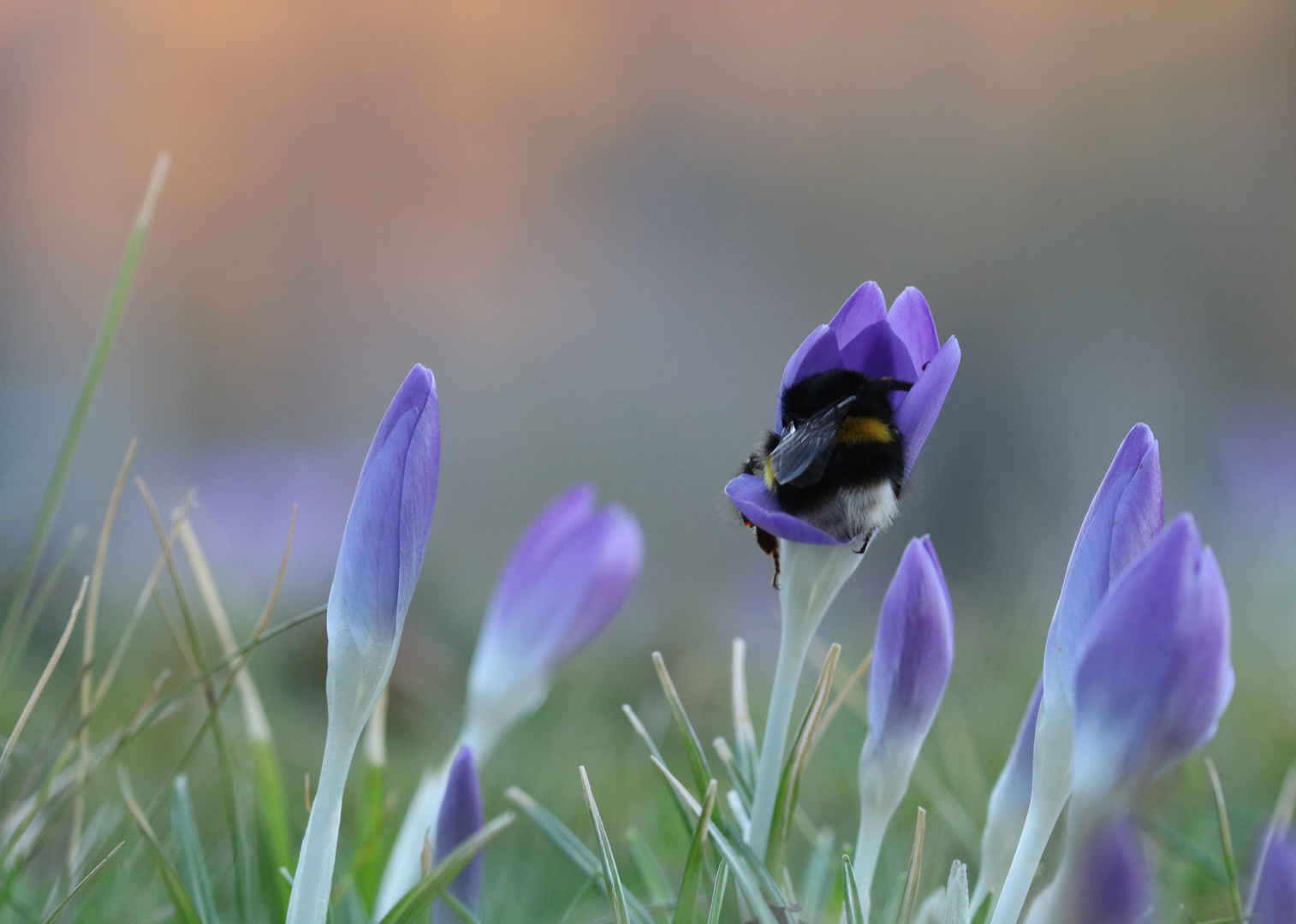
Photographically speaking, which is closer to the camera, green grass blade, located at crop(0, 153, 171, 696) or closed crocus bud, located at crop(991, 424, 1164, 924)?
closed crocus bud, located at crop(991, 424, 1164, 924)

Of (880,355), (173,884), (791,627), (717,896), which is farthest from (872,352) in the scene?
(173,884)

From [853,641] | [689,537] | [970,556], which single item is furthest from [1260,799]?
[689,537]

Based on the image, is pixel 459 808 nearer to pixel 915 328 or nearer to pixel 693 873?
pixel 693 873

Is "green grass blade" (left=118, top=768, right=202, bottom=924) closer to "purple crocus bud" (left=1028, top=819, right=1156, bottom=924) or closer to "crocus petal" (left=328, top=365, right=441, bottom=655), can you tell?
"crocus petal" (left=328, top=365, right=441, bottom=655)

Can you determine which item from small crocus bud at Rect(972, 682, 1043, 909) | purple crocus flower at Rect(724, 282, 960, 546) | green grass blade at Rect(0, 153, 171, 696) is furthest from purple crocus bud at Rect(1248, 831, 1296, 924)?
green grass blade at Rect(0, 153, 171, 696)

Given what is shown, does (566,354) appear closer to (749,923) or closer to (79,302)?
(79,302)

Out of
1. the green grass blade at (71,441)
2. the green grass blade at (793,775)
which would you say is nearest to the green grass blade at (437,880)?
the green grass blade at (793,775)
